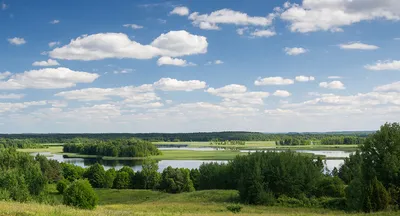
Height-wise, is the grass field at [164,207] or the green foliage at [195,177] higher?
the grass field at [164,207]

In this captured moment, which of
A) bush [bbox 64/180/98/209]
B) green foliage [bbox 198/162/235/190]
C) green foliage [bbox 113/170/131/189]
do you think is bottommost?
green foliage [bbox 113/170/131/189]

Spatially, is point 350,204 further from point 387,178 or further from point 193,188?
point 193,188

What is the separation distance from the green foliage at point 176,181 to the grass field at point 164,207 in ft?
40.8

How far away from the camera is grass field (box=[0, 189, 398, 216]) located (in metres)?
18.9

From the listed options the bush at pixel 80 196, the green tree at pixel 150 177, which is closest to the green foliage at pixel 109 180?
the green tree at pixel 150 177

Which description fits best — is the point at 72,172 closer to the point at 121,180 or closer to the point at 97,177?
the point at 97,177

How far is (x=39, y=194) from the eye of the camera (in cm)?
7062

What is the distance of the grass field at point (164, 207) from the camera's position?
62.1 feet

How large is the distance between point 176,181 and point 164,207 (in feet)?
171

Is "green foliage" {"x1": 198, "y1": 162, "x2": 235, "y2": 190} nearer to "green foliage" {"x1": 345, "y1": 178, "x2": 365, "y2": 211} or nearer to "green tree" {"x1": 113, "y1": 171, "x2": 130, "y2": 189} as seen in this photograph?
"green tree" {"x1": 113, "y1": 171, "x2": 130, "y2": 189}

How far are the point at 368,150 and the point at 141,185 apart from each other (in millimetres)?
68083

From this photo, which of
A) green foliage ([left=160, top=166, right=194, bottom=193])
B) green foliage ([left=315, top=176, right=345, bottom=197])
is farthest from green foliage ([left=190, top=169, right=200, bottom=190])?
green foliage ([left=315, top=176, right=345, bottom=197])

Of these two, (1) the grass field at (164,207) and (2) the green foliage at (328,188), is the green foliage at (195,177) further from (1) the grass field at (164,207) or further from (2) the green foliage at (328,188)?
(2) the green foliage at (328,188)

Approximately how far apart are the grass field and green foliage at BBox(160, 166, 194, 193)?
40.8 feet
